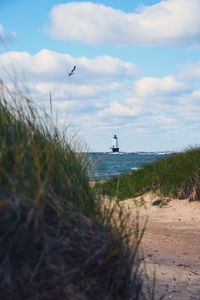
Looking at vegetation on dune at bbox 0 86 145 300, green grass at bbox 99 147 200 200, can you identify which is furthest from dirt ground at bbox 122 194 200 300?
vegetation on dune at bbox 0 86 145 300

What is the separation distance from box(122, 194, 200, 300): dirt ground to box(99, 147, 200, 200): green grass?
0.28 meters

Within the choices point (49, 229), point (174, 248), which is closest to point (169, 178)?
point (174, 248)

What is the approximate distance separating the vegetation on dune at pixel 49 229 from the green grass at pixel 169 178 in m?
8.26

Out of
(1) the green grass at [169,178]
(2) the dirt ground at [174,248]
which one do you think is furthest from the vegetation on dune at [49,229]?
(1) the green grass at [169,178]

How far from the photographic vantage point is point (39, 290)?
295 centimetres

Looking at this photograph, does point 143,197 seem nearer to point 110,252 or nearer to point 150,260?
point 150,260

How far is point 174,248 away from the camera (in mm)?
8539

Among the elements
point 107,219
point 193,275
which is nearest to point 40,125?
point 107,219

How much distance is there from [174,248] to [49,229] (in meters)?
5.68

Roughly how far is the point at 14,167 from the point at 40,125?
96 cm

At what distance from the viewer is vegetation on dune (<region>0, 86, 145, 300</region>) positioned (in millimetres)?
2840

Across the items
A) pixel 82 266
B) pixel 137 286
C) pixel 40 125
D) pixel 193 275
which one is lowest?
pixel 193 275

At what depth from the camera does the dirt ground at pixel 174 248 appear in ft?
19.8

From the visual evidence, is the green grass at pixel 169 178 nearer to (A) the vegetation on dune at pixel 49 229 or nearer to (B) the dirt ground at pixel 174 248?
→ (B) the dirt ground at pixel 174 248
